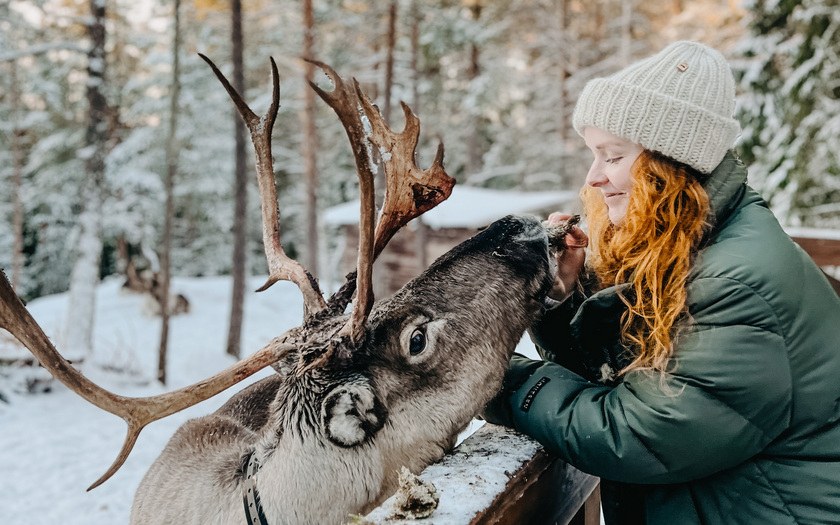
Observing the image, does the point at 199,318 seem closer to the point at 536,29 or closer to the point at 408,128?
the point at 536,29

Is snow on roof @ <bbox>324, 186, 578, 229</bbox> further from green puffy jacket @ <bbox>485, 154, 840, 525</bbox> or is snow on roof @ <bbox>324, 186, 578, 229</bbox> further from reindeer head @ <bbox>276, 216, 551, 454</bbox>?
green puffy jacket @ <bbox>485, 154, 840, 525</bbox>

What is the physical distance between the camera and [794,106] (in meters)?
7.95

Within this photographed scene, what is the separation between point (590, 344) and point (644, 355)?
0.29 m

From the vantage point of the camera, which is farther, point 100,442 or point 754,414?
point 100,442

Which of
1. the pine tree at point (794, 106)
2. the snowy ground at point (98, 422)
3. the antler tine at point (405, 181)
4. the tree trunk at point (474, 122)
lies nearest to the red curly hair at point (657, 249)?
the antler tine at point (405, 181)

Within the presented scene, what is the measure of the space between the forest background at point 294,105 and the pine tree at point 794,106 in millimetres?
25

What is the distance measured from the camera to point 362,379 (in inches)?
75.3

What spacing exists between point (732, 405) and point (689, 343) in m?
0.17

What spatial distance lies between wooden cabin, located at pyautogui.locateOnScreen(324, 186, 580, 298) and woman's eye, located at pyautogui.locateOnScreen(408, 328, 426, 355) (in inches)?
514

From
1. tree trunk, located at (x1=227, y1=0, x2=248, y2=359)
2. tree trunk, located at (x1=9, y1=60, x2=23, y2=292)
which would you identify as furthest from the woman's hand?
tree trunk, located at (x1=9, y1=60, x2=23, y2=292)

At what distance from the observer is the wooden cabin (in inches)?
623

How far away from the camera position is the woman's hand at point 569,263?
218 cm

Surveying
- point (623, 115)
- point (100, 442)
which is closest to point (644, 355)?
point (623, 115)

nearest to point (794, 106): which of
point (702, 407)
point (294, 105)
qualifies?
point (702, 407)
